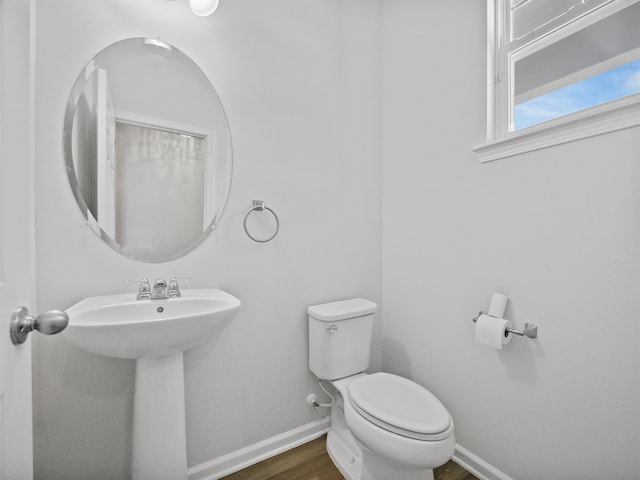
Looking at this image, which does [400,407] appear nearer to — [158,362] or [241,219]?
[158,362]

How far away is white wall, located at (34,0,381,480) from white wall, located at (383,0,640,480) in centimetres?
25

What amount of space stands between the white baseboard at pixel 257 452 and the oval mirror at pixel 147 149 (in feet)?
3.11

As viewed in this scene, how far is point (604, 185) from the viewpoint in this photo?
3.28ft

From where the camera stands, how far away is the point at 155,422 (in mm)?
1040

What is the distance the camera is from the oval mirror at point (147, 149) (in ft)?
3.65

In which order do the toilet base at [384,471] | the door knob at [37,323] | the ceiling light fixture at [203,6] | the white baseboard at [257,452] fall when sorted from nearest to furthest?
the door knob at [37,323], the toilet base at [384,471], the ceiling light fixture at [203,6], the white baseboard at [257,452]

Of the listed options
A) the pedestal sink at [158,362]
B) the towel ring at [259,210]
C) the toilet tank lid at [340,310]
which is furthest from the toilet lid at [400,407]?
the towel ring at [259,210]

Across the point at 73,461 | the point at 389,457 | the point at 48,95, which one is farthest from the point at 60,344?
the point at 389,457

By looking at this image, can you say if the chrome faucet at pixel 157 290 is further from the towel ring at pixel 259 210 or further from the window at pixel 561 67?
the window at pixel 561 67

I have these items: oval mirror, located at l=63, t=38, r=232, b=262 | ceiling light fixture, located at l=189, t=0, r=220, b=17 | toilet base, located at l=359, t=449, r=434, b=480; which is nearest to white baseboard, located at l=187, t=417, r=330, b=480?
toilet base, located at l=359, t=449, r=434, b=480

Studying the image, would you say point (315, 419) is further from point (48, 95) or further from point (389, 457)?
point (48, 95)

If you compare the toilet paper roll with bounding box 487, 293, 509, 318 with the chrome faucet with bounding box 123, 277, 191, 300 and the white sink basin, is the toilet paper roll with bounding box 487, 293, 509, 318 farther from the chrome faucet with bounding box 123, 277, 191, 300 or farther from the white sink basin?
the chrome faucet with bounding box 123, 277, 191, 300

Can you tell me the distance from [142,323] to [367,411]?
835mm

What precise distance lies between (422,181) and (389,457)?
126 centimetres
